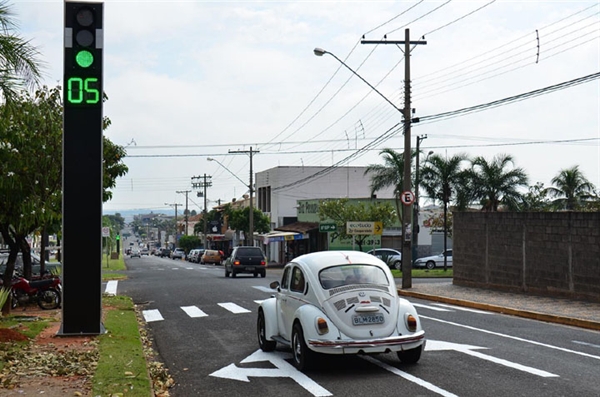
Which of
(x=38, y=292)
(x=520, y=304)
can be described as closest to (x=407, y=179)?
(x=520, y=304)

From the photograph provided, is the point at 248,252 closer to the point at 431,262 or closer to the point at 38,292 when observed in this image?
the point at 431,262

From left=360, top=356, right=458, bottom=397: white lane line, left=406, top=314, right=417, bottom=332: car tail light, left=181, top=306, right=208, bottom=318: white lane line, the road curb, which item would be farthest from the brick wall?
left=406, top=314, right=417, bottom=332: car tail light

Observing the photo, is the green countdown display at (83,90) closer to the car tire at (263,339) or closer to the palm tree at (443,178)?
the car tire at (263,339)

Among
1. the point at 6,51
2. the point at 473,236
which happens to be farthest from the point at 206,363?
the point at 473,236

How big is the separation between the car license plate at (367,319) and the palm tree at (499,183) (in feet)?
114

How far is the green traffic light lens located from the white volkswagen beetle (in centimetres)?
514

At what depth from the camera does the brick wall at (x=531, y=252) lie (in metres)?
21.4

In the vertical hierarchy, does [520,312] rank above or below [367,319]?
below

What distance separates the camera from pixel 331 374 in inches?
→ 419

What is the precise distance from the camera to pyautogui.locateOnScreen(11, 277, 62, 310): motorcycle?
20531mm

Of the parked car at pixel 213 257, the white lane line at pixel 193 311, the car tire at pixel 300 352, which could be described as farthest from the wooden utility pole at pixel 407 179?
the parked car at pixel 213 257

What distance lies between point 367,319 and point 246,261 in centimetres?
3160

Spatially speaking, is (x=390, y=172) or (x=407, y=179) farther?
(x=390, y=172)

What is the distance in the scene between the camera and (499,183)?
43.9m
